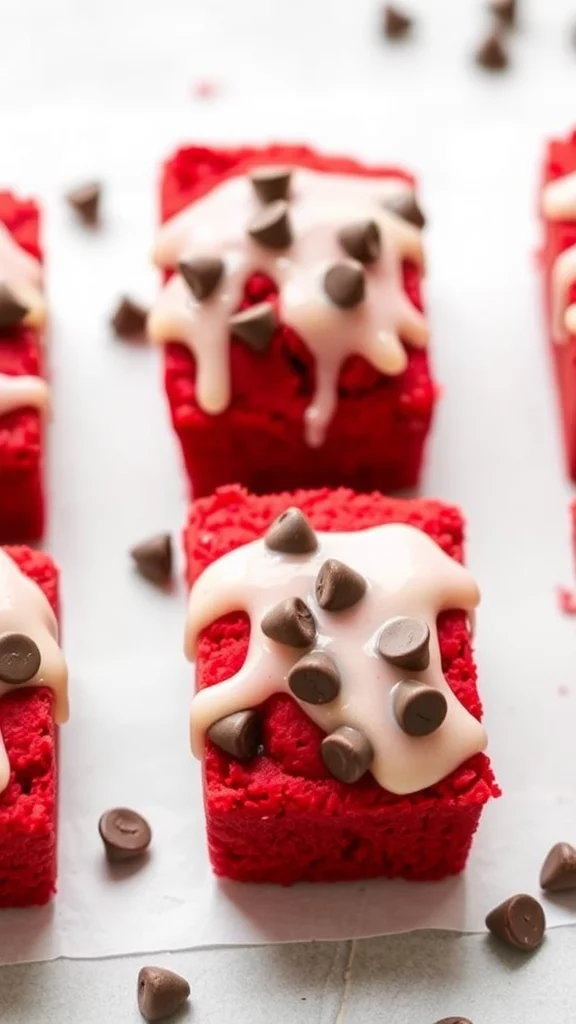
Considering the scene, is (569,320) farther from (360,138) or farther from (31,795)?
(31,795)

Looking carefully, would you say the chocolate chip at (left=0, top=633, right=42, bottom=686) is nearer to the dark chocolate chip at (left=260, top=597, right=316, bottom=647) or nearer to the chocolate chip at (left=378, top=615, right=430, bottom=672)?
the dark chocolate chip at (left=260, top=597, right=316, bottom=647)

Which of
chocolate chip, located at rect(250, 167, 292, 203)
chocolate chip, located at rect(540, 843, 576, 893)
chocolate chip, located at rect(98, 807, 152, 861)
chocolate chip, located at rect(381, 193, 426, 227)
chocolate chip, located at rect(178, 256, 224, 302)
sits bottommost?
chocolate chip, located at rect(540, 843, 576, 893)

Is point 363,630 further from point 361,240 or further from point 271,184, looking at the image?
point 271,184

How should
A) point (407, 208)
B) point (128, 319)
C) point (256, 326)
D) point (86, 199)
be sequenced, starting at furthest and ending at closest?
point (86, 199)
point (128, 319)
point (407, 208)
point (256, 326)

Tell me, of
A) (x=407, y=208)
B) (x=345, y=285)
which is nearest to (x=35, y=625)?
(x=345, y=285)

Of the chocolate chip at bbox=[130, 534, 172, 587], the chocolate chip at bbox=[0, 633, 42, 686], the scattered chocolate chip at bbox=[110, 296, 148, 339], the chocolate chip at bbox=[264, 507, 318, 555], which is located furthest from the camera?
the scattered chocolate chip at bbox=[110, 296, 148, 339]

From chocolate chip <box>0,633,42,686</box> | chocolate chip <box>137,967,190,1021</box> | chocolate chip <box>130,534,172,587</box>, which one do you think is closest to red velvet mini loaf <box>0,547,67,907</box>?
chocolate chip <box>0,633,42,686</box>

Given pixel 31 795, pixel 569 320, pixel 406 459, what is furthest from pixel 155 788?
pixel 569 320
